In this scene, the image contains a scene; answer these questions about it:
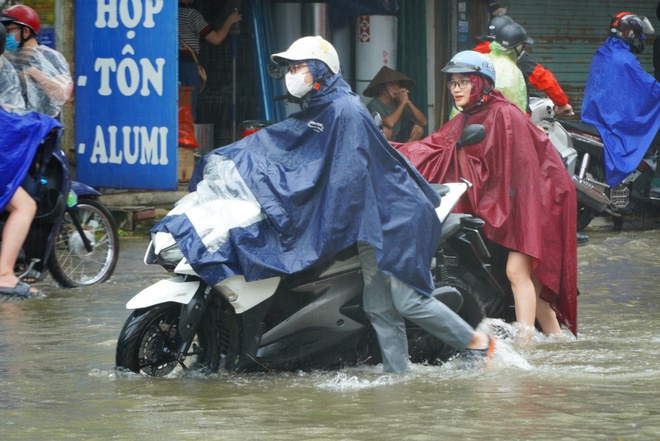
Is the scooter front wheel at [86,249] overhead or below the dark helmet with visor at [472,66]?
below

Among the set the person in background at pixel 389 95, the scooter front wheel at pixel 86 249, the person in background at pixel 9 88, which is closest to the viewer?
the person in background at pixel 9 88

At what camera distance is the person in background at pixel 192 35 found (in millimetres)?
13883

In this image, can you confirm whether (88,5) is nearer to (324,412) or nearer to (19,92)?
(19,92)

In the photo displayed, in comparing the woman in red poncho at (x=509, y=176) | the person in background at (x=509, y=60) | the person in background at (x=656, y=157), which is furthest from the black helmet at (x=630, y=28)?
the woman in red poncho at (x=509, y=176)

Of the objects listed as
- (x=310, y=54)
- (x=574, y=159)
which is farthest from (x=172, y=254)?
(x=574, y=159)

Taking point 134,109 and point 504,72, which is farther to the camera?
point 134,109

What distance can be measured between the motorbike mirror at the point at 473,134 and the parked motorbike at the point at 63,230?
3181mm

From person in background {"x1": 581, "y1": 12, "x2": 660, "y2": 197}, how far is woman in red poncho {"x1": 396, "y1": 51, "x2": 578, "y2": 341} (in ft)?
20.4

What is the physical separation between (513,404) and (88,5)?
24.0 feet

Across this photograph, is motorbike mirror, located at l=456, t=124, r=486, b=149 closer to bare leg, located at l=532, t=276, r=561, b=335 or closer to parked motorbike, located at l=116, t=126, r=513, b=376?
parked motorbike, located at l=116, t=126, r=513, b=376

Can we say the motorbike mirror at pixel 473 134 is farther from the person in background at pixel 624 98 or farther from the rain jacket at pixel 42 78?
the person in background at pixel 624 98

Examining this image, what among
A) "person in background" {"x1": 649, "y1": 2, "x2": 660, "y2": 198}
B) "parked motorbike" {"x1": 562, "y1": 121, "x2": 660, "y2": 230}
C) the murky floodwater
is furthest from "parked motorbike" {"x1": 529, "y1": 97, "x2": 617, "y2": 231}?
the murky floodwater

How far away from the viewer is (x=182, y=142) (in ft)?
43.1

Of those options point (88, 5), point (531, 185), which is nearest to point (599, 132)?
point (88, 5)
